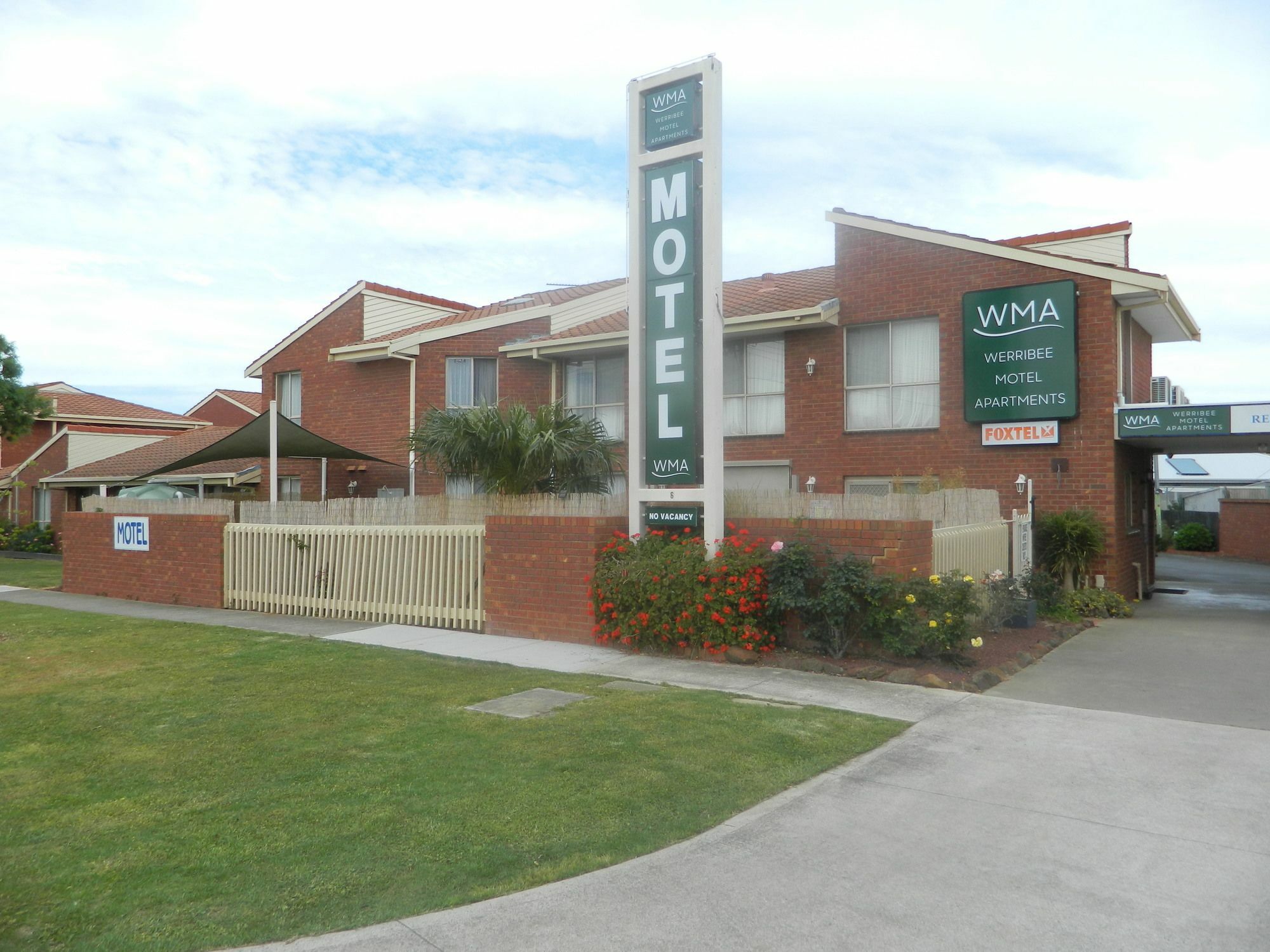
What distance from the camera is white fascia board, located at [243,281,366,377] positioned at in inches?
911

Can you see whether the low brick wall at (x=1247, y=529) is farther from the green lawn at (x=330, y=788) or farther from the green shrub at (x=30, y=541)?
the green shrub at (x=30, y=541)

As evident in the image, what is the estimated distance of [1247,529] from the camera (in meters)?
28.5

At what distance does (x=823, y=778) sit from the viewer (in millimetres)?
5828

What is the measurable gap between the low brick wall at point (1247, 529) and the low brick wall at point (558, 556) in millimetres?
22970

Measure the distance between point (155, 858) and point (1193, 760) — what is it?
19.6ft

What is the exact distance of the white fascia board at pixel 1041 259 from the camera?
14.8 m

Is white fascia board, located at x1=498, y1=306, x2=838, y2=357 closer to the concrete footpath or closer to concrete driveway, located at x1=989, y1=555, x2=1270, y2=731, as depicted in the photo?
concrete driveway, located at x1=989, y1=555, x2=1270, y2=731

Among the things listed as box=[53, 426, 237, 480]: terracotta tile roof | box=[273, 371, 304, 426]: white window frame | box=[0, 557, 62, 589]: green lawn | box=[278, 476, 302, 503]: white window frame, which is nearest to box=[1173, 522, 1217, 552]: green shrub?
box=[278, 476, 302, 503]: white window frame

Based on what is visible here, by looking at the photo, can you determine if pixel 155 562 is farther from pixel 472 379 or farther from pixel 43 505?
pixel 43 505

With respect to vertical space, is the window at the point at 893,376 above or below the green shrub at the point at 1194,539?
above

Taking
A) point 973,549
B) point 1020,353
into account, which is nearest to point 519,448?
point 973,549

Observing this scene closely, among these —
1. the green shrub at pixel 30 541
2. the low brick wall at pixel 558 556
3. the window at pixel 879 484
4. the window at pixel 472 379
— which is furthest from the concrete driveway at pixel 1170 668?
the green shrub at pixel 30 541

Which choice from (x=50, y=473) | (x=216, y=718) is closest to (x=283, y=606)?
(x=216, y=718)

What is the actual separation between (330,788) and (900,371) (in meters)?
13.6
